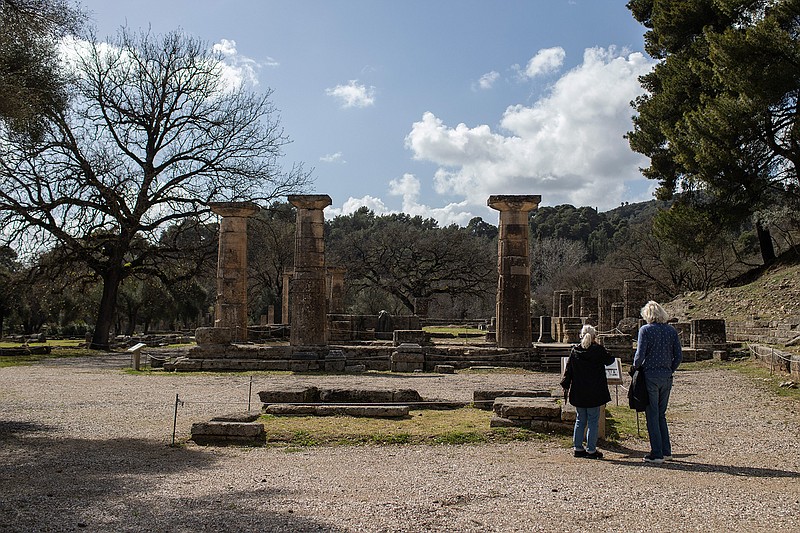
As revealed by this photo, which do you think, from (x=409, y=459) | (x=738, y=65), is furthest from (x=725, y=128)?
(x=409, y=459)

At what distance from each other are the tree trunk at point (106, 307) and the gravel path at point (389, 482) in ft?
63.4

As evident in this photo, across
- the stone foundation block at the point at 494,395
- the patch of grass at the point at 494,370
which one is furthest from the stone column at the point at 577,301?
the stone foundation block at the point at 494,395

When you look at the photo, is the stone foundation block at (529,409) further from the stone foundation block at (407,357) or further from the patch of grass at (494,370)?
the stone foundation block at (407,357)

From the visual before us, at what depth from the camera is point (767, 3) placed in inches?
1148

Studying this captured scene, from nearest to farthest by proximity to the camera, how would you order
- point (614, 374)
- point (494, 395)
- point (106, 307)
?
point (614, 374) → point (494, 395) → point (106, 307)

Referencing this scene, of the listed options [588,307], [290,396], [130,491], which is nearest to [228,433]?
[290,396]

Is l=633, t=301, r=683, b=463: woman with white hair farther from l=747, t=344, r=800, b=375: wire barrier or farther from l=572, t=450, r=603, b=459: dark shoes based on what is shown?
l=747, t=344, r=800, b=375: wire barrier

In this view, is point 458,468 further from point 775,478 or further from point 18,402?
point 18,402

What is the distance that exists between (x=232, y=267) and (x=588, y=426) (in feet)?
56.8

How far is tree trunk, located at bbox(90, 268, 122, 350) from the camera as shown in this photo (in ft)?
97.9

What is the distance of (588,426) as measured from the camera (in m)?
8.12

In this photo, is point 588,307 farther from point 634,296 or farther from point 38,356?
point 38,356

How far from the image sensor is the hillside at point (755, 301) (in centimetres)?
2606

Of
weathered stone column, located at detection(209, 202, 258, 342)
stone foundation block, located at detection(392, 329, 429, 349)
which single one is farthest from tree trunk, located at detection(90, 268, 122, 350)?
stone foundation block, located at detection(392, 329, 429, 349)
